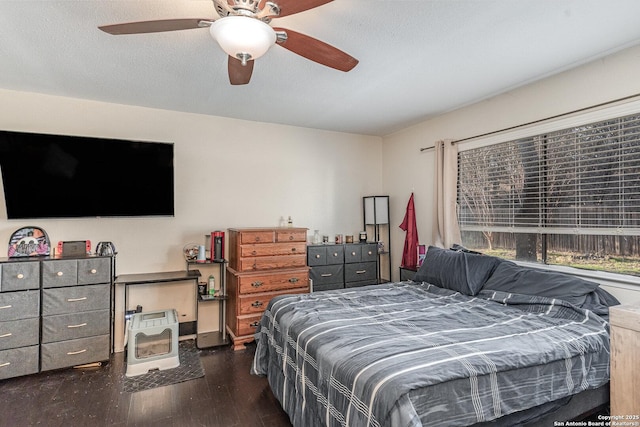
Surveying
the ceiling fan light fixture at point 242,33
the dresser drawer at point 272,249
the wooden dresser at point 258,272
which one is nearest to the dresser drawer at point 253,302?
the wooden dresser at point 258,272

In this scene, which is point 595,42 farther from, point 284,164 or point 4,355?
point 4,355

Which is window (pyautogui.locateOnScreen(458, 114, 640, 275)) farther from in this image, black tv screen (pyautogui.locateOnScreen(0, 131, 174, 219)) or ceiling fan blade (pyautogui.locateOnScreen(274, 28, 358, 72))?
black tv screen (pyautogui.locateOnScreen(0, 131, 174, 219))

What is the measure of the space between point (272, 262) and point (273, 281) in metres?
0.21

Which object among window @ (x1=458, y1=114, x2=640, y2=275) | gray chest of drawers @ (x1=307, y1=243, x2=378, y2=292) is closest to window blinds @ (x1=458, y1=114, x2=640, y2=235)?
window @ (x1=458, y1=114, x2=640, y2=275)

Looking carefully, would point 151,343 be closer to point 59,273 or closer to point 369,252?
point 59,273

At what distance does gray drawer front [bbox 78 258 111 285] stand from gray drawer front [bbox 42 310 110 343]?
29cm

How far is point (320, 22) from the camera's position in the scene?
6.66 feet

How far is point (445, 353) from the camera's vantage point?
1.58m

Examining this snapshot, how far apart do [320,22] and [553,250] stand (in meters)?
2.72

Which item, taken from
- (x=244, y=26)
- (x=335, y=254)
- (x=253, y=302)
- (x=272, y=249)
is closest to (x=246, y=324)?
(x=253, y=302)

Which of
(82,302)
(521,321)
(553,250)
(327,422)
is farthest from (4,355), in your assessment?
(553,250)

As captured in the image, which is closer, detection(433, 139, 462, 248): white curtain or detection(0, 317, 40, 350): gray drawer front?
detection(0, 317, 40, 350): gray drawer front

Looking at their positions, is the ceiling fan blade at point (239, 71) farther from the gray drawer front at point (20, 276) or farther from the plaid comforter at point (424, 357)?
the gray drawer front at point (20, 276)

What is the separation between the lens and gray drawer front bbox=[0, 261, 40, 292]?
2721mm
